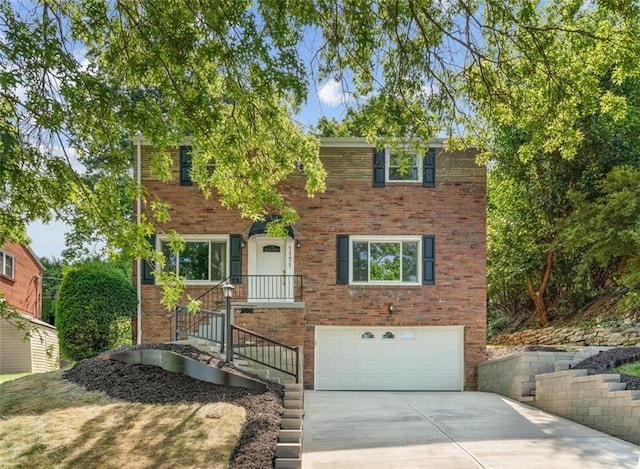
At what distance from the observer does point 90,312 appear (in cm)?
1334

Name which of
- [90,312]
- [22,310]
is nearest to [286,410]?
[90,312]

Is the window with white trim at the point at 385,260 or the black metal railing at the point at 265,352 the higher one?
the window with white trim at the point at 385,260

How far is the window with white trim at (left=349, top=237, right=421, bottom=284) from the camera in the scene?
14.7 metres

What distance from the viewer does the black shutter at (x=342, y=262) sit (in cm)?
1457

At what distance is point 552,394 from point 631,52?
6.64 metres

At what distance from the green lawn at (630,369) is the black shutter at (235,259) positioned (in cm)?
862

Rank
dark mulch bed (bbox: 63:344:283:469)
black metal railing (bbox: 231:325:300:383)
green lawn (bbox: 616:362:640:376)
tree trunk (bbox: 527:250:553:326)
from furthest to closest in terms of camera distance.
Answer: tree trunk (bbox: 527:250:553:326)
black metal railing (bbox: 231:325:300:383)
green lawn (bbox: 616:362:640:376)
dark mulch bed (bbox: 63:344:283:469)

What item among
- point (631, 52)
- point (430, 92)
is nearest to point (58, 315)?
point (430, 92)

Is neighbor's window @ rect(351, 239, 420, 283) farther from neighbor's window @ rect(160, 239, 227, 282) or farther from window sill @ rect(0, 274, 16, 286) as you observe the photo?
window sill @ rect(0, 274, 16, 286)

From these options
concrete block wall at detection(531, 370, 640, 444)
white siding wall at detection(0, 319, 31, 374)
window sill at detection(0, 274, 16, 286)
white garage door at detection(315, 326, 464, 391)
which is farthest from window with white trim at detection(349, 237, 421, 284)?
window sill at detection(0, 274, 16, 286)

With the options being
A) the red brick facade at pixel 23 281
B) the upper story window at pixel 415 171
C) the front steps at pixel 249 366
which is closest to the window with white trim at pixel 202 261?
the front steps at pixel 249 366

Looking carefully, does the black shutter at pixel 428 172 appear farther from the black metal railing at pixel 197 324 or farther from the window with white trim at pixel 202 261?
the black metal railing at pixel 197 324

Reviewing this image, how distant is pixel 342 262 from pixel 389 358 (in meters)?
2.72

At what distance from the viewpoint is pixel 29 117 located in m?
6.15
